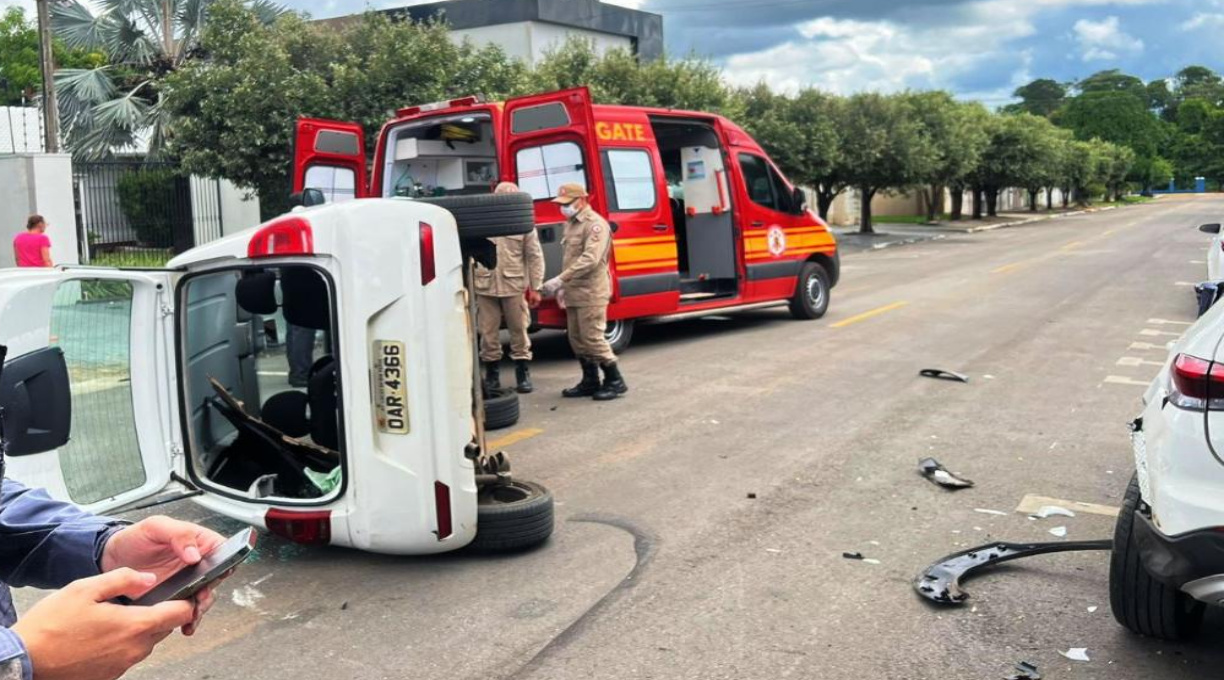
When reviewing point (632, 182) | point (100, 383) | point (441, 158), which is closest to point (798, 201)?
point (632, 182)

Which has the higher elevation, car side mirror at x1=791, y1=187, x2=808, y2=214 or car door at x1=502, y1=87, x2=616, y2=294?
car door at x1=502, y1=87, x2=616, y2=294

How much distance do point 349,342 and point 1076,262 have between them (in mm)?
21682

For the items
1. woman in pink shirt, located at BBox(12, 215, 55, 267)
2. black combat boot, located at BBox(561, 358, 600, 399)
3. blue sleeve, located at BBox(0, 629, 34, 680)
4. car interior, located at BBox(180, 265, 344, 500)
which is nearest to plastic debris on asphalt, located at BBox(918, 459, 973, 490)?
black combat boot, located at BBox(561, 358, 600, 399)

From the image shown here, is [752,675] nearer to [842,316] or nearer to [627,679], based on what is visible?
[627,679]

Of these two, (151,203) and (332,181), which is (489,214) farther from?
(151,203)

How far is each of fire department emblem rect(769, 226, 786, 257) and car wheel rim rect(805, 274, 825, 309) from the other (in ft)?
2.66

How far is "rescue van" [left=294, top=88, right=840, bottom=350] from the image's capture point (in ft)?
33.0

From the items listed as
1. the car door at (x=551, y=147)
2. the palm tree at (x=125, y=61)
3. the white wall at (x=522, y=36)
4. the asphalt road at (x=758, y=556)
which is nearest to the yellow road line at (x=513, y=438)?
the asphalt road at (x=758, y=556)

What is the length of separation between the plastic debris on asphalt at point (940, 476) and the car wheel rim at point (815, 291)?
23.0 feet

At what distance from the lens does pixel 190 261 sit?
15.7ft

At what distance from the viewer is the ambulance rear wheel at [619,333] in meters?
11.0

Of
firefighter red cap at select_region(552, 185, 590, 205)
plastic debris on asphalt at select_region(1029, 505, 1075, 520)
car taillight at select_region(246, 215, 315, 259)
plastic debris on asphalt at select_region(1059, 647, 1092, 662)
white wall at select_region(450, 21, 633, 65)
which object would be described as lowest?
plastic debris on asphalt at select_region(1059, 647, 1092, 662)

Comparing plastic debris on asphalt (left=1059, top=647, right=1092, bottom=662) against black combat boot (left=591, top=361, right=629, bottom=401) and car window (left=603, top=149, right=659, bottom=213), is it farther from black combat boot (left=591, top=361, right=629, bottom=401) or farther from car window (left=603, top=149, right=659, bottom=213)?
car window (left=603, top=149, right=659, bottom=213)

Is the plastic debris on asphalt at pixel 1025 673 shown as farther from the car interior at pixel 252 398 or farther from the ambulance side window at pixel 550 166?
the ambulance side window at pixel 550 166
